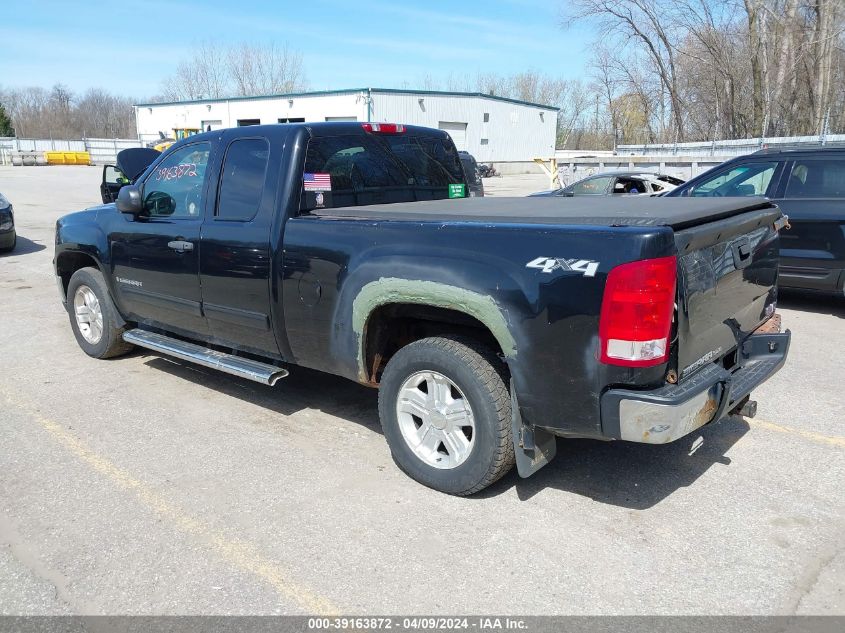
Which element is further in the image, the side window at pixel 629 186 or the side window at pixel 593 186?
the side window at pixel 629 186

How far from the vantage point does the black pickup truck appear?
2967mm

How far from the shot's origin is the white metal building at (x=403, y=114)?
139 ft

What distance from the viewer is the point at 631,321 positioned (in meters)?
2.87

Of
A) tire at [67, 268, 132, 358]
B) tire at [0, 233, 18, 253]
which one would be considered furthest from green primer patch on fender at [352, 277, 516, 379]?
tire at [0, 233, 18, 253]

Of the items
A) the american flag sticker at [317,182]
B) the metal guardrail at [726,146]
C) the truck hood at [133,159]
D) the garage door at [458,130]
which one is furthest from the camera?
the garage door at [458,130]

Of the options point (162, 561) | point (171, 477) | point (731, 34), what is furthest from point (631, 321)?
point (731, 34)

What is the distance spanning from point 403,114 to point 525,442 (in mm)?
41886

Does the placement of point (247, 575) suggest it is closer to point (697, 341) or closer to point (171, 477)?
point (171, 477)

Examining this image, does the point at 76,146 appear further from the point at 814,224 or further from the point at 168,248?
the point at 814,224

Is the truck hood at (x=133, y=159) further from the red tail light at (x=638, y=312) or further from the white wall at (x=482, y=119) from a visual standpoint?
the white wall at (x=482, y=119)

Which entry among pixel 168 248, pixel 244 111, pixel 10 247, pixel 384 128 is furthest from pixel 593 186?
pixel 244 111

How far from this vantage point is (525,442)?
3275mm

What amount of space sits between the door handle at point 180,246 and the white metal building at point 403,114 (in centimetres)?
3302

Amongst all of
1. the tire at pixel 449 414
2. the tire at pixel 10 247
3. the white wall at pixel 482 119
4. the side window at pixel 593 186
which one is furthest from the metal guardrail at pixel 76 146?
the tire at pixel 449 414
